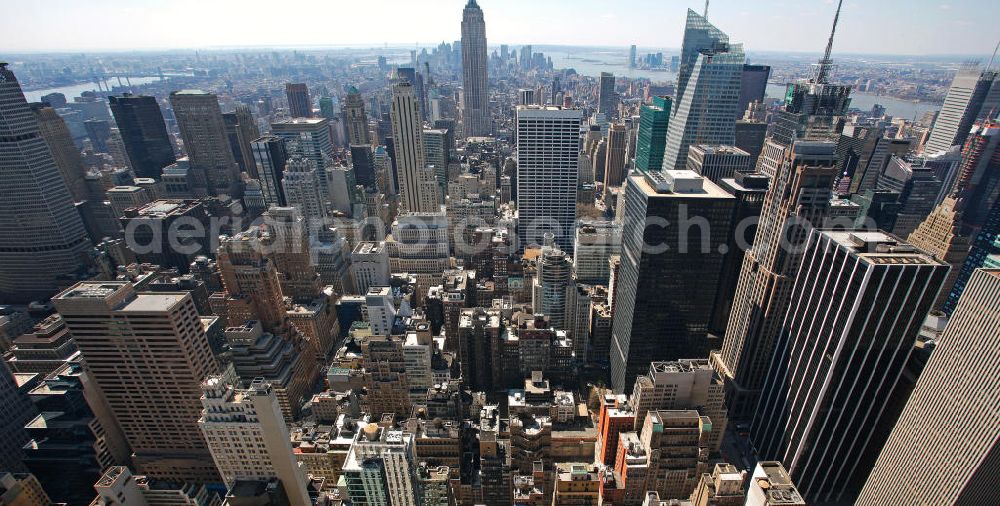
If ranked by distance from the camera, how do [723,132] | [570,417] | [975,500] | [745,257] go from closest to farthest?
[975,500] < [570,417] < [745,257] < [723,132]

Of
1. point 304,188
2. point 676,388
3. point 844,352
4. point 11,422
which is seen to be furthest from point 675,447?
point 304,188

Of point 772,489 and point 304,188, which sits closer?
point 772,489

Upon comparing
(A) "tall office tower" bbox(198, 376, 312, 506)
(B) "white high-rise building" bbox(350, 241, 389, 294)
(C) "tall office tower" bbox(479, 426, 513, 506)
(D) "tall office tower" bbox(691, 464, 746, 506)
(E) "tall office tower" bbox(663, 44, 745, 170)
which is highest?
(E) "tall office tower" bbox(663, 44, 745, 170)

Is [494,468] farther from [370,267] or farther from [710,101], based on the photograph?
[710,101]

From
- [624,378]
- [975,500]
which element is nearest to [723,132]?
[624,378]

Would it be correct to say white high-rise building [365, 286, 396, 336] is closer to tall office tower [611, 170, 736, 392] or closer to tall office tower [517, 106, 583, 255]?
tall office tower [611, 170, 736, 392]

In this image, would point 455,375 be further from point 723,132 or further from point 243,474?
point 723,132

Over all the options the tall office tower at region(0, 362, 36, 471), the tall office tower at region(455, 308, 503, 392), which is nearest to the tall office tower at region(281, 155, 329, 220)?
the tall office tower at region(0, 362, 36, 471)
